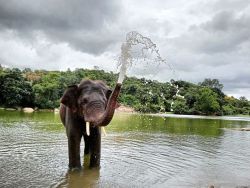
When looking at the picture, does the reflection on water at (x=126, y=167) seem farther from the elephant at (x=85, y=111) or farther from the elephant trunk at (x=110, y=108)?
the elephant trunk at (x=110, y=108)

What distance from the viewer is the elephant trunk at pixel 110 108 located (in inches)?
287

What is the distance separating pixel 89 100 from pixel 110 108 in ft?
6.98

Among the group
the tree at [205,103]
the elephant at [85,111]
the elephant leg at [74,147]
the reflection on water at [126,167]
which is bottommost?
the reflection on water at [126,167]

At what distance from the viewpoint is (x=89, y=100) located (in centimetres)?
986

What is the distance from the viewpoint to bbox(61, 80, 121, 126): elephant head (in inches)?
365

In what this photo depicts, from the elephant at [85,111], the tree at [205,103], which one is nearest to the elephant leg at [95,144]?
A: the elephant at [85,111]

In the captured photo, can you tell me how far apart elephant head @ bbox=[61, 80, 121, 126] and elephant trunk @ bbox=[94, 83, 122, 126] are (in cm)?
21

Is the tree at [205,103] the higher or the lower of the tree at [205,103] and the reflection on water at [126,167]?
the higher

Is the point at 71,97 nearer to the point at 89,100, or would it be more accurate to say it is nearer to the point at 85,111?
the point at 89,100

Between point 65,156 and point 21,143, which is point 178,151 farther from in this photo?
point 21,143

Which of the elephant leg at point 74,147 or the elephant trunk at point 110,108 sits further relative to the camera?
the elephant leg at point 74,147

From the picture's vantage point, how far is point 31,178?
10.2m

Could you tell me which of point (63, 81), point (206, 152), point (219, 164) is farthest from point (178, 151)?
point (63, 81)

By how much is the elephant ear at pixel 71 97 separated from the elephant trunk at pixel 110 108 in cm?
190
